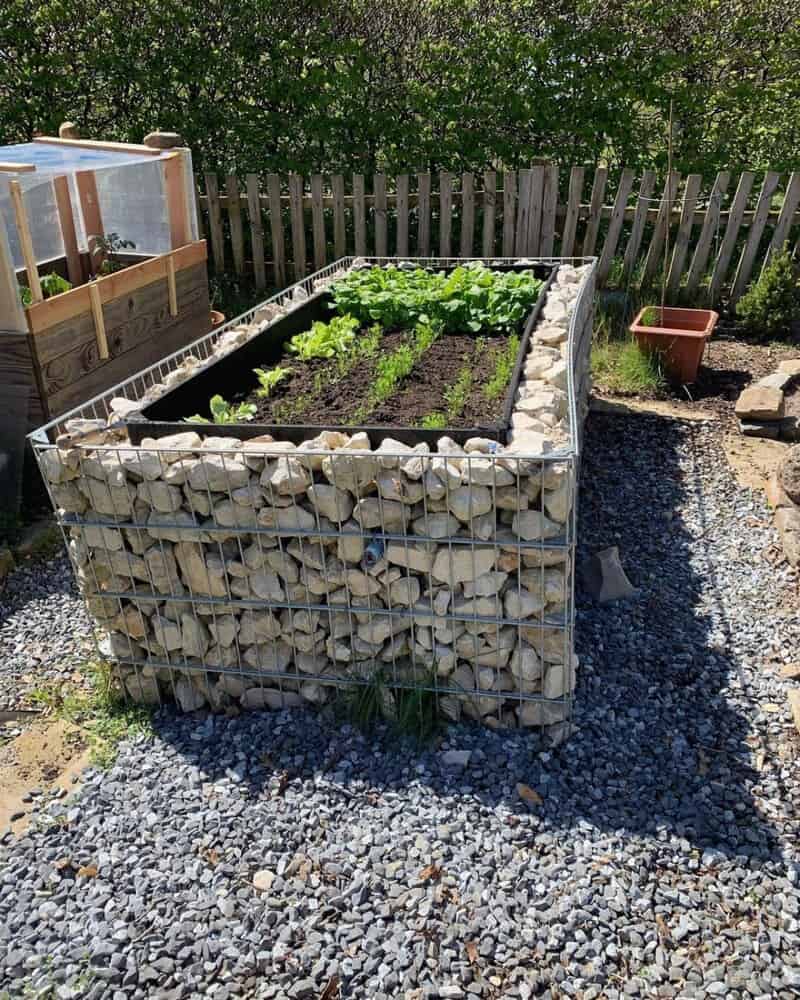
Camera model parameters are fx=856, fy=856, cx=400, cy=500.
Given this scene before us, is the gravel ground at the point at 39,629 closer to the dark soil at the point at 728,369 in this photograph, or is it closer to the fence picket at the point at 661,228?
the dark soil at the point at 728,369

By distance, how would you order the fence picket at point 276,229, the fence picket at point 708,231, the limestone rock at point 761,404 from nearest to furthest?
the limestone rock at point 761,404
the fence picket at point 708,231
the fence picket at point 276,229

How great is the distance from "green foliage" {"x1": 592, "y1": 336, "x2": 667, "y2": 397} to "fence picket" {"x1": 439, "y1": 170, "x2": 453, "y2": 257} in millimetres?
2036

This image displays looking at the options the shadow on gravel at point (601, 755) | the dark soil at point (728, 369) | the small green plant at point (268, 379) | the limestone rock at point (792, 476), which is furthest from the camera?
the dark soil at point (728, 369)

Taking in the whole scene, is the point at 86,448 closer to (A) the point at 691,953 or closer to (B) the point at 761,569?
(A) the point at 691,953

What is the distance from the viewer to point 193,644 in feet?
10.8

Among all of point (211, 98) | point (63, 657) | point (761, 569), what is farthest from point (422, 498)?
point (211, 98)

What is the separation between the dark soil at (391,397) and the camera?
3531 mm

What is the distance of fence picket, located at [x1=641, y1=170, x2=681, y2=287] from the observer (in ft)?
24.9

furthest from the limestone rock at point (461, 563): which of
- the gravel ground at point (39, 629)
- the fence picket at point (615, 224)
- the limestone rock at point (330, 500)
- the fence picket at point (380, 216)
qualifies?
the fence picket at point (380, 216)

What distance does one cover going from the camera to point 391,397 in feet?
12.5

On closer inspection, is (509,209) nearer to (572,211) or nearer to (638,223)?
(572,211)

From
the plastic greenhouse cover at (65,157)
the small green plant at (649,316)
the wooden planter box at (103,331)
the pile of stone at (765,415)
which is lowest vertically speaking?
the pile of stone at (765,415)

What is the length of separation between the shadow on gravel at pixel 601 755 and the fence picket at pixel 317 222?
5358 mm

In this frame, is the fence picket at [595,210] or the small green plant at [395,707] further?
the fence picket at [595,210]
